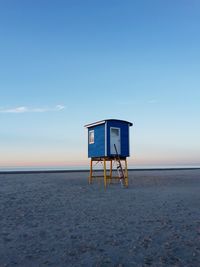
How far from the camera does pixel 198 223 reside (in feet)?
34.2

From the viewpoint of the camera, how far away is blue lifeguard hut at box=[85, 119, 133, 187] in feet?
75.9

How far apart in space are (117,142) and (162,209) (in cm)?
1091

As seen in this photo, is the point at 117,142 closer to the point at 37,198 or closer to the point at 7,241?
the point at 37,198

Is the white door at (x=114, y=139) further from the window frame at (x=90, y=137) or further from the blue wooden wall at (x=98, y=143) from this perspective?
the window frame at (x=90, y=137)

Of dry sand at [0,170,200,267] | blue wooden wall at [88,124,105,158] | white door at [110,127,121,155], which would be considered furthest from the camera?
blue wooden wall at [88,124,105,158]

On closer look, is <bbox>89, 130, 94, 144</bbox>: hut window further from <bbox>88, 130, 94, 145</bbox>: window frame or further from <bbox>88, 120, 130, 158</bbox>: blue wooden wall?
<bbox>88, 120, 130, 158</bbox>: blue wooden wall

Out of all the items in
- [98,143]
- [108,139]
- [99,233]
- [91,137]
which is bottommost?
[99,233]

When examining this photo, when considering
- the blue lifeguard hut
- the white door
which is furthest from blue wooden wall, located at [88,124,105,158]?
the white door

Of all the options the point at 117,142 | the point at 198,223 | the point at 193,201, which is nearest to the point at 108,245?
the point at 198,223

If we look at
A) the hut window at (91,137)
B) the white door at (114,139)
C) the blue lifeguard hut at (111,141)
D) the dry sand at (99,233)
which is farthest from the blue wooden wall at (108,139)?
the dry sand at (99,233)

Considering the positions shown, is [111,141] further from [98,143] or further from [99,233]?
[99,233]

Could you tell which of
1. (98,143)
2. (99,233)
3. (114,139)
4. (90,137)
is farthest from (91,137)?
(99,233)

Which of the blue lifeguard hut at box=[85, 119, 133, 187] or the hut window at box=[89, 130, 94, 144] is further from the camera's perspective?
the hut window at box=[89, 130, 94, 144]

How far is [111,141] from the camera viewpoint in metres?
23.2
